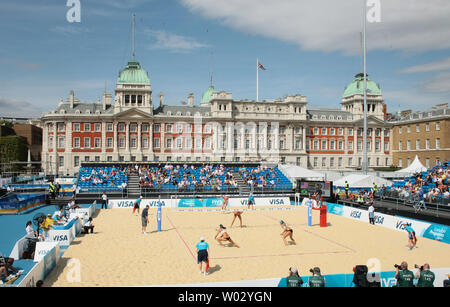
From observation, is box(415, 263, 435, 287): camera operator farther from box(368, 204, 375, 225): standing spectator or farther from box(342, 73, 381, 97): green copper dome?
box(342, 73, 381, 97): green copper dome

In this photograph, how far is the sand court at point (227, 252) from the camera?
14.6 metres

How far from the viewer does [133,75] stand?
71500 mm

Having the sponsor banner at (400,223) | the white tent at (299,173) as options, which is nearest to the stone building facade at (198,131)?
the white tent at (299,173)

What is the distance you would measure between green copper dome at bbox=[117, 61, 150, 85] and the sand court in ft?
155

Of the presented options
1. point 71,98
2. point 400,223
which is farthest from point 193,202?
point 71,98

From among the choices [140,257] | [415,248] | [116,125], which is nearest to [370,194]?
[415,248]

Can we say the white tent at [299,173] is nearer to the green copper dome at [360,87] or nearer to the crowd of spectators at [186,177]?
the crowd of spectators at [186,177]

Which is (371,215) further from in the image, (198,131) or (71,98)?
(71,98)

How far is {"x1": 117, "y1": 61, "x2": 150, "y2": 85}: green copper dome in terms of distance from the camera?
2790 inches

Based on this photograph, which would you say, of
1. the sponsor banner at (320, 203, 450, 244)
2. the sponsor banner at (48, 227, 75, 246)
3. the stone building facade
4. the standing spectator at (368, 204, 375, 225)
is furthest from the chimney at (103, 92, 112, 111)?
the standing spectator at (368, 204, 375, 225)

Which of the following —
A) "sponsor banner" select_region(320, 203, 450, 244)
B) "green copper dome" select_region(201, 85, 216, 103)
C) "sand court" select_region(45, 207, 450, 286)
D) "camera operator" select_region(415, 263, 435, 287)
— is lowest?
"sand court" select_region(45, 207, 450, 286)
